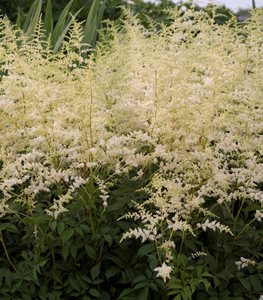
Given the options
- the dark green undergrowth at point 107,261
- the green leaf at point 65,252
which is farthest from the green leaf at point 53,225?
the green leaf at point 65,252

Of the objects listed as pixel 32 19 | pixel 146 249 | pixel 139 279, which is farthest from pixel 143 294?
pixel 32 19

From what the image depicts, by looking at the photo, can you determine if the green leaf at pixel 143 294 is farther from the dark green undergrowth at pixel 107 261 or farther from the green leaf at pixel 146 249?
the green leaf at pixel 146 249

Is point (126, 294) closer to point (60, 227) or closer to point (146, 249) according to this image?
point (146, 249)

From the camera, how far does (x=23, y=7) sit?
9641 mm

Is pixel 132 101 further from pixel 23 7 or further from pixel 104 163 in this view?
pixel 23 7

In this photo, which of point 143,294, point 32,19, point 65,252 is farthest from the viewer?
point 32,19

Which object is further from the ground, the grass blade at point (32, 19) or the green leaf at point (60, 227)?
the grass blade at point (32, 19)

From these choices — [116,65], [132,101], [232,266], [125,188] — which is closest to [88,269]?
[125,188]

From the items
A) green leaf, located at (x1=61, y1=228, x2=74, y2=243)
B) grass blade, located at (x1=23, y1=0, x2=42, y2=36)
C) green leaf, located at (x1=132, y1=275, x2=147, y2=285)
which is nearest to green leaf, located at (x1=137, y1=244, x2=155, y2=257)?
green leaf, located at (x1=132, y1=275, x2=147, y2=285)

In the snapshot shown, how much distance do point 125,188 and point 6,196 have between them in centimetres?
70

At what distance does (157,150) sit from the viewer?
12.3ft

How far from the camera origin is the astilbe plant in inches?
142

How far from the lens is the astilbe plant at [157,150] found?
362 cm

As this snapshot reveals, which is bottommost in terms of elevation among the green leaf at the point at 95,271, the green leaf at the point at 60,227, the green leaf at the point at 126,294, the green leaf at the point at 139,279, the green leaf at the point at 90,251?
the green leaf at the point at 126,294
